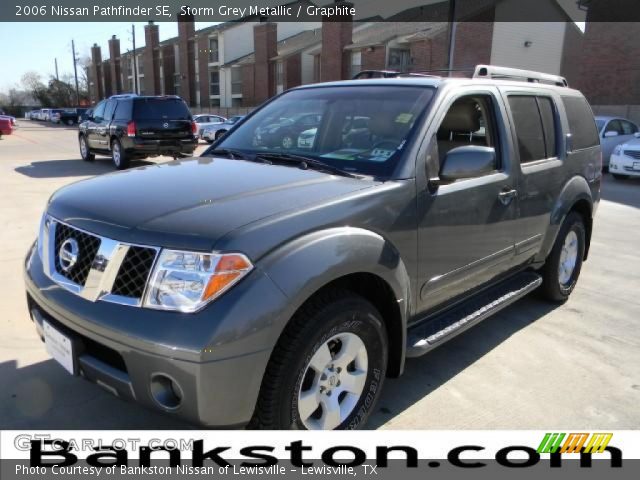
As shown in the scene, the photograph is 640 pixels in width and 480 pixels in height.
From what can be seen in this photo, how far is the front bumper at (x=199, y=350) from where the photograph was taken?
2043mm

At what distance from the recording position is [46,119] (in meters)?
58.2

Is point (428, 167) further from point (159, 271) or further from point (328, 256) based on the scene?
point (159, 271)

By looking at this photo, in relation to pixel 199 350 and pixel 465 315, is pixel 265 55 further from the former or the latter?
pixel 199 350

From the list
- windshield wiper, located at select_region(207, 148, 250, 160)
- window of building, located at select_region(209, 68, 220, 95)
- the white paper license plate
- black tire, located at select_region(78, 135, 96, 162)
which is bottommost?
black tire, located at select_region(78, 135, 96, 162)

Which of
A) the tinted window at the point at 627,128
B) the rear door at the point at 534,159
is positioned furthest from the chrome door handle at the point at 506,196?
the tinted window at the point at 627,128

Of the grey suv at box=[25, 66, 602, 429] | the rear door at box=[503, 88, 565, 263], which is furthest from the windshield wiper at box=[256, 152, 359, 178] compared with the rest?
the rear door at box=[503, 88, 565, 263]

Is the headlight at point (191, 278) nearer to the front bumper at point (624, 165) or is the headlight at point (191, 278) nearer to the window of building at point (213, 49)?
the front bumper at point (624, 165)

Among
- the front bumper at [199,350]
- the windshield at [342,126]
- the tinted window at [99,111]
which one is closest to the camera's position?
the front bumper at [199,350]

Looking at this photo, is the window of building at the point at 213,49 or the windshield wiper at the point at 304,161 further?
the window of building at the point at 213,49

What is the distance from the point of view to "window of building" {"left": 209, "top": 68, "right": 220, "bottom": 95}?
53091mm

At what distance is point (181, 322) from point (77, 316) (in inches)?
22.9

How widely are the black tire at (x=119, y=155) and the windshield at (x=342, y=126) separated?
10.2 meters

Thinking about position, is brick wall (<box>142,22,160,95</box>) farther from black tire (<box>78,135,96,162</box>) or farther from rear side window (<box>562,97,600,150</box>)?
rear side window (<box>562,97,600,150</box>)

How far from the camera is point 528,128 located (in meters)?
4.07
